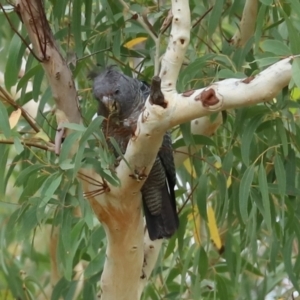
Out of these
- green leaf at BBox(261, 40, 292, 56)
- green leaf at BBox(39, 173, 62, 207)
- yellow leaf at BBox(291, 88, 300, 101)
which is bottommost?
yellow leaf at BBox(291, 88, 300, 101)

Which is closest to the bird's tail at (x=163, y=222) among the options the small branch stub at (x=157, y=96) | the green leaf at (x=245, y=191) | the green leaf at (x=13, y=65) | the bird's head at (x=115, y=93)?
the bird's head at (x=115, y=93)

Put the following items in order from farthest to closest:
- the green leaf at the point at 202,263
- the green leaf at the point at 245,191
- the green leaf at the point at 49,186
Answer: the green leaf at the point at 202,263 < the green leaf at the point at 245,191 < the green leaf at the point at 49,186

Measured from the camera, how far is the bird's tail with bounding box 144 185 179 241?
184 cm

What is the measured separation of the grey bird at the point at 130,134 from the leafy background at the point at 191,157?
5cm

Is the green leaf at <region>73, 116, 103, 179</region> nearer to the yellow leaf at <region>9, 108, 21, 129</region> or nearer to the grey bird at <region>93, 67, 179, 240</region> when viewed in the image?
the yellow leaf at <region>9, 108, 21, 129</region>

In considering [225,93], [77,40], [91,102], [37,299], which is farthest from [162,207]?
[37,299]

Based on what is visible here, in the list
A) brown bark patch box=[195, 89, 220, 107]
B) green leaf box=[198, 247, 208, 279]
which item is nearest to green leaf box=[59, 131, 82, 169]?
brown bark patch box=[195, 89, 220, 107]

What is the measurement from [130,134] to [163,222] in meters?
0.23

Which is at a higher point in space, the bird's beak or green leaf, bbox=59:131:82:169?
green leaf, bbox=59:131:82:169

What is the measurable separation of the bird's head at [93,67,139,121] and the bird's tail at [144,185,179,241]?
0.79ft

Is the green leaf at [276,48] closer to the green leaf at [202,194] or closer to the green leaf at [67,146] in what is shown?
the green leaf at [67,146]

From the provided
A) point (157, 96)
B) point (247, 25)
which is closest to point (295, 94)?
point (247, 25)

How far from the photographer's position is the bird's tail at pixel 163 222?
6.05 ft

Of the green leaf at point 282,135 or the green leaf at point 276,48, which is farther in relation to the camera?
the green leaf at point 282,135
